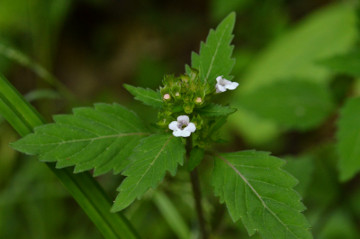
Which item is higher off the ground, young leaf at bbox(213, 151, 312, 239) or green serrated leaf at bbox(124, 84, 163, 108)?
green serrated leaf at bbox(124, 84, 163, 108)

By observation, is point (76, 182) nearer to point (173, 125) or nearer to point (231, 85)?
point (173, 125)

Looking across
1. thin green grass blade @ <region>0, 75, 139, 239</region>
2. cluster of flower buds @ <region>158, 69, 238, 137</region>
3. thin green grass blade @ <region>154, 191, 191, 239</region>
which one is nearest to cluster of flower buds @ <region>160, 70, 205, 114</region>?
cluster of flower buds @ <region>158, 69, 238, 137</region>

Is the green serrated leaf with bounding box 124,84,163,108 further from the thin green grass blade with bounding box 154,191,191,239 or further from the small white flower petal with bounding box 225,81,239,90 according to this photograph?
the thin green grass blade with bounding box 154,191,191,239

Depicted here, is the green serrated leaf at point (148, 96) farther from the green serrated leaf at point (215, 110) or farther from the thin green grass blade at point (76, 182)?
the thin green grass blade at point (76, 182)

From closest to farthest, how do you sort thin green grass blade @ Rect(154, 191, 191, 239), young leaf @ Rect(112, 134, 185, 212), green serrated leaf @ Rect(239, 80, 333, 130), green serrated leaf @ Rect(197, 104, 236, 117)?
young leaf @ Rect(112, 134, 185, 212) < green serrated leaf @ Rect(197, 104, 236, 117) < thin green grass blade @ Rect(154, 191, 191, 239) < green serrated leaf @ Rect(239, 80, 333, 130)

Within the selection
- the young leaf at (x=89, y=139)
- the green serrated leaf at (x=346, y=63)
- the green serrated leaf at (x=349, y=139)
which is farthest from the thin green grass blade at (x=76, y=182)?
the green serrated leaf at (x=346, y=63)

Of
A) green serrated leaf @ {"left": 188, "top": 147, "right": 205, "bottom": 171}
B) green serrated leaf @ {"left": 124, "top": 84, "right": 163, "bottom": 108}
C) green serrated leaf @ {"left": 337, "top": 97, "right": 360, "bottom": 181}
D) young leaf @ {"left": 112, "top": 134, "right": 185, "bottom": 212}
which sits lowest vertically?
green serrated leaf @ {"left": 337, "top": 97, "right": 360, "bottom": 181}

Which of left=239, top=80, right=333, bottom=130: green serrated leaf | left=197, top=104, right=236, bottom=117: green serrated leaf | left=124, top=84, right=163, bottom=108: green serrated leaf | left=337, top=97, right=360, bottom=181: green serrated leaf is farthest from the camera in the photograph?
left=239, top=80, right=333, bottom=130: green serrated leaf
